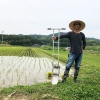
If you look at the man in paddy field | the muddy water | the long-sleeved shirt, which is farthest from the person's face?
the muddy water

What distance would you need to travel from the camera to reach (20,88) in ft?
18.0

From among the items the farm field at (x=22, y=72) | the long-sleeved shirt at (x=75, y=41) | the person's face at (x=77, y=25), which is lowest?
the farm field at (x=22, y=72)

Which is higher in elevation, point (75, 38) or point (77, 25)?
point (77, 25)

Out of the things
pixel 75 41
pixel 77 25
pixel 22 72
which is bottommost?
pixel 22 72

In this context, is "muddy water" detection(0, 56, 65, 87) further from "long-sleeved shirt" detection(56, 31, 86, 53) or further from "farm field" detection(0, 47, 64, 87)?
"long-sleeved shirt" detection(56, 31, 86, 53)

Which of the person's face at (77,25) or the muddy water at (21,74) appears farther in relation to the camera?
the muddy water at (21,74)

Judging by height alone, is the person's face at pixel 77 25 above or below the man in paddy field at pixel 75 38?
above

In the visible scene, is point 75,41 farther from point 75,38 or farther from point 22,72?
point 22,72

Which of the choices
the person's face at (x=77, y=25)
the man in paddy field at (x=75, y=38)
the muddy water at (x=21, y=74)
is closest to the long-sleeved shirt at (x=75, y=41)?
the man in paddy field at (x=75, y=38)

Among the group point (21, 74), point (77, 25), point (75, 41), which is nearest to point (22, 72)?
Answer: point (21, 74)

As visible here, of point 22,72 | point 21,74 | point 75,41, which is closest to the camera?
point 75,41

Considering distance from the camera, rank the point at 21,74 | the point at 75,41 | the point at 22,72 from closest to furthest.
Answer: the point at 75,41
the point at 21,74
the point at 22,72

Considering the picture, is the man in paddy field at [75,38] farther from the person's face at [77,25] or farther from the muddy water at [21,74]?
the muddy water at [21,74]

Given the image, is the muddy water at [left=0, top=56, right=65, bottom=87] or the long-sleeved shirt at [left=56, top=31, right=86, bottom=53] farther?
the muddy water at [left=0, top=56, right=65, bottom=87]
